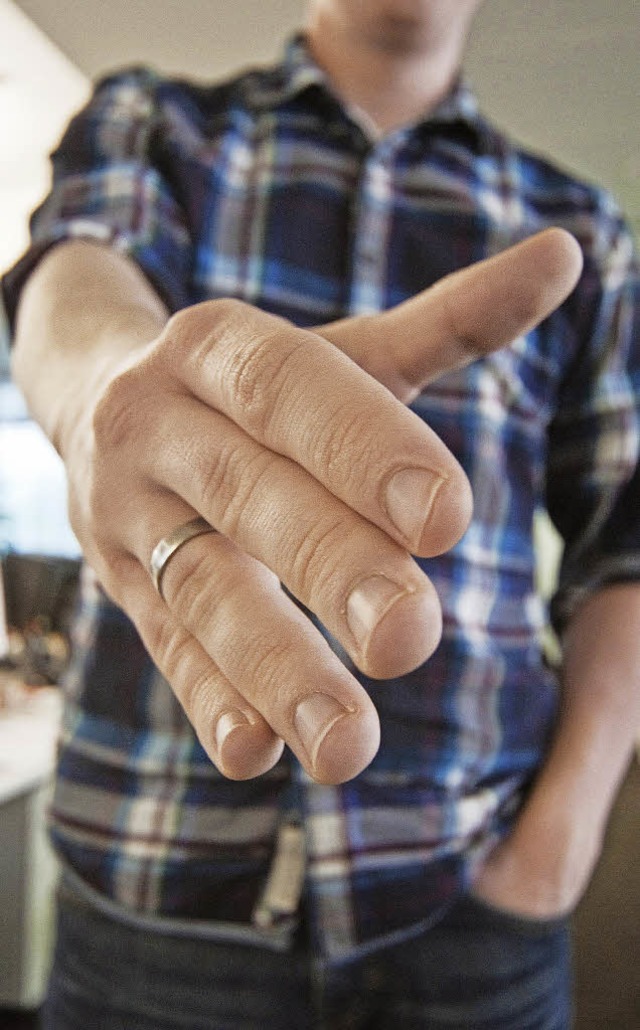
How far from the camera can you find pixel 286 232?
43 centimetres

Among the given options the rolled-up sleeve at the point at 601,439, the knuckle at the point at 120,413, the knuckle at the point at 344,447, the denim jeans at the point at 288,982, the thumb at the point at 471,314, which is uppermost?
the thumb at the point at 471,314

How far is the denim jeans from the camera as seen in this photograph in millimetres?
420

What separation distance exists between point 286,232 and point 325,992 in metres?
0.42

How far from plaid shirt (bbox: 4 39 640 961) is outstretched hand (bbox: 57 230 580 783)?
0.70 ft

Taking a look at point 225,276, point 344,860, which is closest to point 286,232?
point 225,276

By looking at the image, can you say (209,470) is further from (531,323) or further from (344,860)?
(344,860)

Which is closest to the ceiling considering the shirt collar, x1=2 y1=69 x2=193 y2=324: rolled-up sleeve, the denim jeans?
the shirt collar

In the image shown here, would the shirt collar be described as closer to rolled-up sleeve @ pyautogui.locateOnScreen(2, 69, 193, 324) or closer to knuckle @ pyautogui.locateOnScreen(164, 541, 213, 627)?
rolled-up sleeve @ pyautogui.locateOnScreen(2, 69, 193, 324)

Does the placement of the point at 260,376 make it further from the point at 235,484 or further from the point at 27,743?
the point at 27,743

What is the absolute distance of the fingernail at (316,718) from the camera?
0.42 ft

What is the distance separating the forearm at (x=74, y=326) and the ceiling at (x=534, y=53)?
0.34 metres

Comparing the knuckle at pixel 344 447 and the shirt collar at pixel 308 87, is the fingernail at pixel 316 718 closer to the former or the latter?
the knuckle at pixel 344 447

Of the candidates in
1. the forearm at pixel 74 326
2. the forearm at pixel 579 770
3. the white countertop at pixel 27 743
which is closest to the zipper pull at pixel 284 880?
the forearm at pixel 579 770

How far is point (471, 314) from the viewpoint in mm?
152
